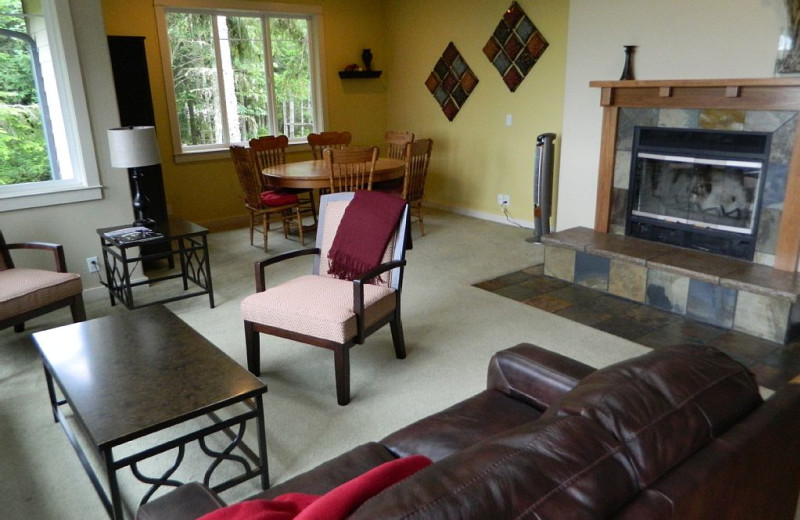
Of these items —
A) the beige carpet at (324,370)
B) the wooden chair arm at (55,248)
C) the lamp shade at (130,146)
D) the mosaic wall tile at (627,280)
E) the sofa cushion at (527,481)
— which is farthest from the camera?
the mosaic wall tile at (627,280)

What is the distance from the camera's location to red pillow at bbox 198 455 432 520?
0.88 meters

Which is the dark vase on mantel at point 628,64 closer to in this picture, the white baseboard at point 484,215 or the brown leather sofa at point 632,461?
the white baseboard at point 484,215

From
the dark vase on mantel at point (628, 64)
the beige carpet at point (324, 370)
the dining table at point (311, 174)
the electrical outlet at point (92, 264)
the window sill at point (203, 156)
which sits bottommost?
the beige carpet at point (324, 370)

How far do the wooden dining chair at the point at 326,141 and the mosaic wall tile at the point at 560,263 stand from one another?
2.87 meters

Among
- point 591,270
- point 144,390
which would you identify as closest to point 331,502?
point 144,390

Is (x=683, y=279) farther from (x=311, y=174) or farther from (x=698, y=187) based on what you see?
(x=311, y=174)

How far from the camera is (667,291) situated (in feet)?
12.1

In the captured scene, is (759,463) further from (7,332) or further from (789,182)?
(7,332)

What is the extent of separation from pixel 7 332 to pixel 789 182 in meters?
4.84

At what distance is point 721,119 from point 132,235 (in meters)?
3.85

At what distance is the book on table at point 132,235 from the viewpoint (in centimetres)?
354

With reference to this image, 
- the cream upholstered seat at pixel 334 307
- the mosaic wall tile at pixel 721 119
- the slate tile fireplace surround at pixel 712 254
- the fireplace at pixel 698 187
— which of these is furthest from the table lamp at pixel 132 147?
the mosaic wall tile at pixel 721 119

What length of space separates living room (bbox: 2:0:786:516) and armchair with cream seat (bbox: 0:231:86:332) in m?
0.44

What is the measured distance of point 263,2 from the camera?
5930mm
